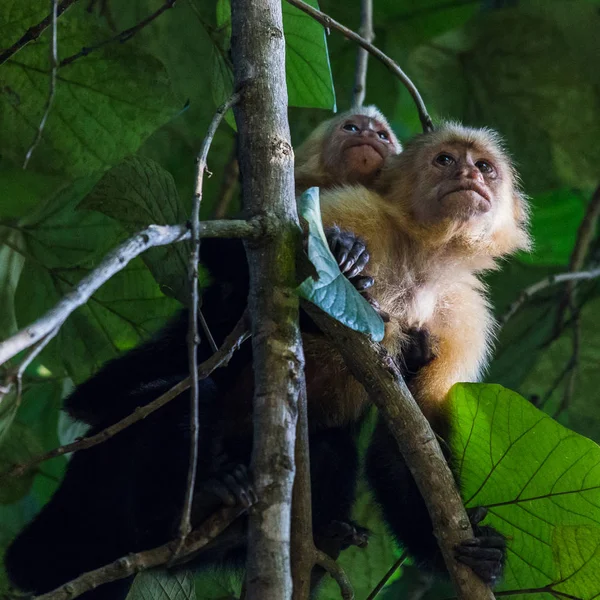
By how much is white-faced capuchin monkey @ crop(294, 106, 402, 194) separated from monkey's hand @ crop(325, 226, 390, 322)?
0.87 metres

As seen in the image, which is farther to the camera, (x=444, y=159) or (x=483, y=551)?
(x=444, y=159)

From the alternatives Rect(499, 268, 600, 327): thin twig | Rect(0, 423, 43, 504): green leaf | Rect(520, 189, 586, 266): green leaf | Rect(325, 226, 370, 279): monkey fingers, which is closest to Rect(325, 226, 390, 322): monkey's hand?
Rect(325, 226, 370, 279): monkey fingers

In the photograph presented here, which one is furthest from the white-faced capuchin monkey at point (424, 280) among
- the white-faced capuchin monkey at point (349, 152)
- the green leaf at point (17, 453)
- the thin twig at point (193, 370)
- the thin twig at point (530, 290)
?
the thin twig at point (193, 370)

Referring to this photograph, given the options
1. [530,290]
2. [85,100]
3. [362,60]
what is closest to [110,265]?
[85,100]

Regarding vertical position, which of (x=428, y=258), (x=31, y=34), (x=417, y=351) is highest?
(x=31, y=34)

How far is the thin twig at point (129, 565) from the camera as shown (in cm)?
143

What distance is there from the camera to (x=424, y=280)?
2.58m

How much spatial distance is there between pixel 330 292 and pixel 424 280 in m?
1.13

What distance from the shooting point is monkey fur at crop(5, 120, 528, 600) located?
2.32 metres

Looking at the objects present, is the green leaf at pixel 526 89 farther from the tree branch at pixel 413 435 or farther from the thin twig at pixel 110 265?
the thin twig at pixel 110 265

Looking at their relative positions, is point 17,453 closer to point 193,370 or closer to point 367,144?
point 193,370

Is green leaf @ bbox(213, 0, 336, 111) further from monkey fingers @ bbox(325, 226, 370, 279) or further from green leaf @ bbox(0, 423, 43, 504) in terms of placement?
green leaf @ bbox(0, 423, 43, 504)

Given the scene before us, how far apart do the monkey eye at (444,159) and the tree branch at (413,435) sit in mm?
1162

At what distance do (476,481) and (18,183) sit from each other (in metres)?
1.36
